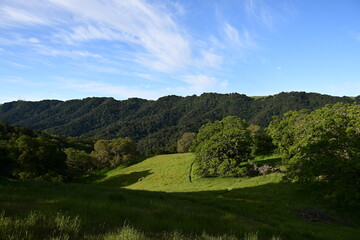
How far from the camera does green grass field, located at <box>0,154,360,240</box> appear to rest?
5.79 m

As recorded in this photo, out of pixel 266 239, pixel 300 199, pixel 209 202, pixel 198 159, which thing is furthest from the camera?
pixel 198 159

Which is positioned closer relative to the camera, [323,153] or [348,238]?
[348,238]

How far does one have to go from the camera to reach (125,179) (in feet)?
197

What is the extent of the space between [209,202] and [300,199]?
13970 millimetres

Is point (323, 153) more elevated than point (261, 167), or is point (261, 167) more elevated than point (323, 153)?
point (323, 153)

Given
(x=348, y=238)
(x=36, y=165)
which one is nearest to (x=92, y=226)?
(x=348, y=238)

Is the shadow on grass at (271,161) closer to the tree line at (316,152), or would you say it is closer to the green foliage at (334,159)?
the tree line at (316,152)

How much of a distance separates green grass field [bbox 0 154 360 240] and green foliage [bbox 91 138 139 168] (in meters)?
31.8

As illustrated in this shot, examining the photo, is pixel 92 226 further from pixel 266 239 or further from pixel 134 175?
pixel 134 175

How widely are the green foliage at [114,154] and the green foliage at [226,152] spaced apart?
4040 centimetres

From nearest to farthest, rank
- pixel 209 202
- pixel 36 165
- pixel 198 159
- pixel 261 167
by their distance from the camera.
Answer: pixel 209 202 < pixel 261 167 < pixel 198 159 < pixel 36 165

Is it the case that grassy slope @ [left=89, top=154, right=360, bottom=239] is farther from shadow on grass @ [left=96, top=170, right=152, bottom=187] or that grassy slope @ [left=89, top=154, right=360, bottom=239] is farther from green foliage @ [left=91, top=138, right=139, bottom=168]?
green foliage @ [left=91, top=138, right=139, bottom=168]

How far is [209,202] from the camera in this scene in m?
17.4

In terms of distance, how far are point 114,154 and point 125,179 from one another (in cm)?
2395
